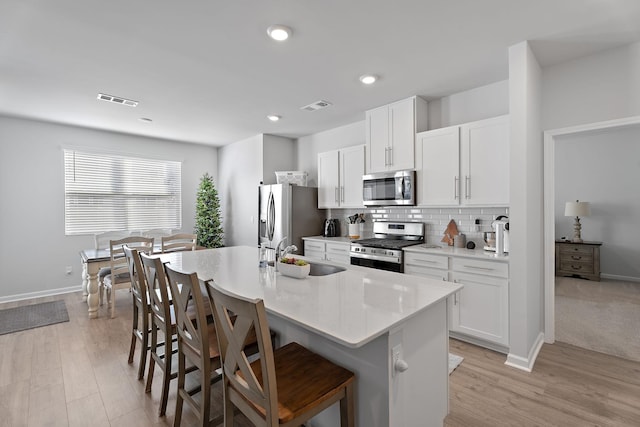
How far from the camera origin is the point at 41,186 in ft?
15.2

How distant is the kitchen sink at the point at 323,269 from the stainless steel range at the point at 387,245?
1.32 m

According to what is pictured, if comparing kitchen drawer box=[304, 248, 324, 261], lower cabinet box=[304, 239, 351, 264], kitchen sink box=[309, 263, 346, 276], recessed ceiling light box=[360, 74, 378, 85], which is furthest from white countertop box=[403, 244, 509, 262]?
recessed ceiling light box=[360, 74, 378, 85]

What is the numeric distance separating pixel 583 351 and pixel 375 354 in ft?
9.00

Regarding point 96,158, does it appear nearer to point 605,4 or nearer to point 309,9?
point 309,9

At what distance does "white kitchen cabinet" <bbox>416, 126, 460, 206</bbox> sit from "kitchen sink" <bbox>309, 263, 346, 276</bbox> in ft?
5.76

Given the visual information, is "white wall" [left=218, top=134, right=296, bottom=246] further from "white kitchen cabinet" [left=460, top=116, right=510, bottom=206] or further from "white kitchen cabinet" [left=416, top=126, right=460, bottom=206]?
"white kitchen cabinet" [left=460, top=116, right=510, bottom=206]

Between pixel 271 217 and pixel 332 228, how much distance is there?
39.3 inches

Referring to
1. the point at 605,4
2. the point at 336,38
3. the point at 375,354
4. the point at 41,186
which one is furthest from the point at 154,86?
the point at 605,4

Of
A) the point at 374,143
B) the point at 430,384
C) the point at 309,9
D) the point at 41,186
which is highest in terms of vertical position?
the point at 309,9

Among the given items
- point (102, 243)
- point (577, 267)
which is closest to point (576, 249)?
point (577, 267)

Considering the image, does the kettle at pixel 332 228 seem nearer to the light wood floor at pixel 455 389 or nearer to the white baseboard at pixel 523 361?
the light wood floor at pixel 455 389

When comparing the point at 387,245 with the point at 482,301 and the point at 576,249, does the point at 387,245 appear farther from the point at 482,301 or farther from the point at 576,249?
the point at 576,249

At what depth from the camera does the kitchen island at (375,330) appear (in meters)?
1.27

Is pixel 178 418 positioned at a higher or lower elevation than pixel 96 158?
lower
